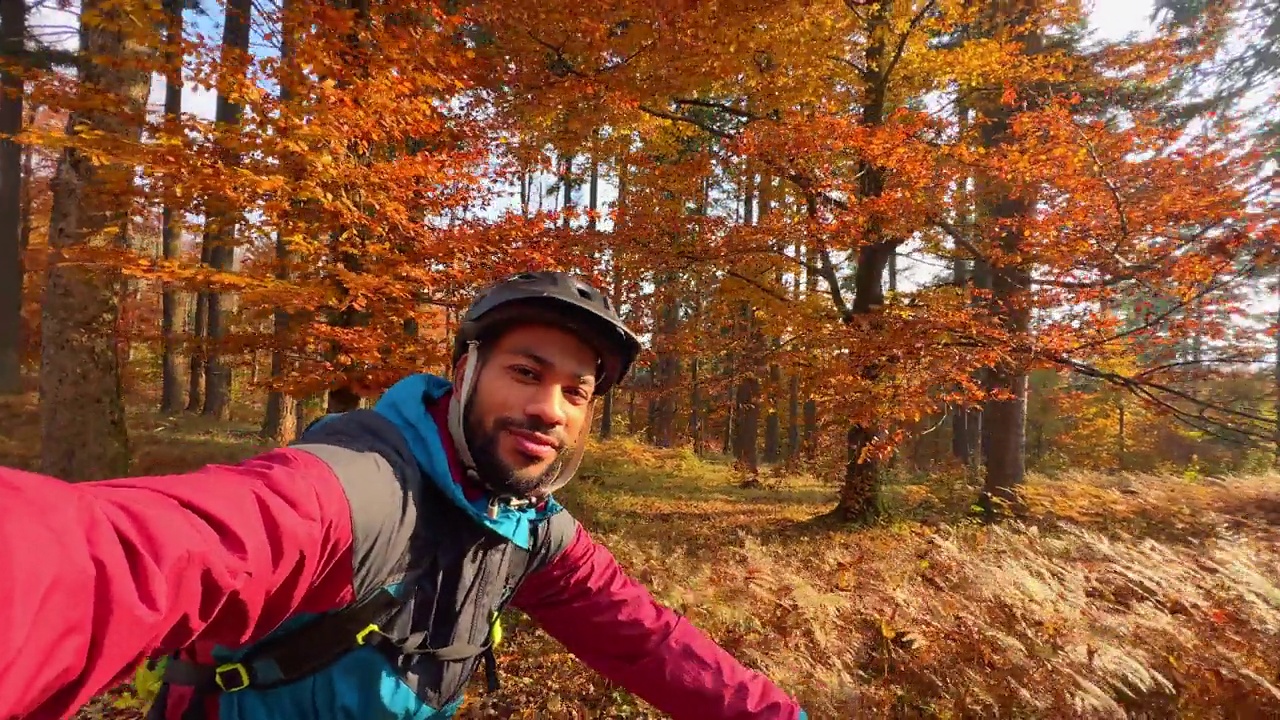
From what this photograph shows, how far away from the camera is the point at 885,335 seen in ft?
24.1

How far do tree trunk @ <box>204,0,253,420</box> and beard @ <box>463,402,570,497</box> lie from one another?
467 centimetres

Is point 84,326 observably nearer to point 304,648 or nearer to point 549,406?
point 304,648

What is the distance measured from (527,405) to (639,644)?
0.91m

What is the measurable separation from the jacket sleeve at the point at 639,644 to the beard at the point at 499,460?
392 mm

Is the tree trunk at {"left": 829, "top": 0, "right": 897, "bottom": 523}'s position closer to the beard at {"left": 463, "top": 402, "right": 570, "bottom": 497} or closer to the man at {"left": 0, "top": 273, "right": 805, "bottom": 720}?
the man at {"left": 0, "top": 273, "right": 805, "bottom": 720}

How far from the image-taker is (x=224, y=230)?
6.39 m

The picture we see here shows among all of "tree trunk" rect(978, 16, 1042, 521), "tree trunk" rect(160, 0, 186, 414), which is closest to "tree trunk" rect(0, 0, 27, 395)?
"tree trunk" rect(160, 0, 186, 414)

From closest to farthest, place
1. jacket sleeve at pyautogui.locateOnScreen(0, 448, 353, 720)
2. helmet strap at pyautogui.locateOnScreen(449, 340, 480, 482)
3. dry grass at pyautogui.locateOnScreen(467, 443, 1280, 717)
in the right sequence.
→ jacket sleeve at pyautogui.locateOnScreen(0, 448, 353, 720) → helmet strap at pyautogui.locateOnScreen(449, 340, 480, 482) → dry grass at pyautogui.locateOnScreen(467, 443, 1280, 717)

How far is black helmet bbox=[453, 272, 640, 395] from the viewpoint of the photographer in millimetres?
1897

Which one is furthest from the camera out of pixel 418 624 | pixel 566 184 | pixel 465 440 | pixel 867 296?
pixel 566 184

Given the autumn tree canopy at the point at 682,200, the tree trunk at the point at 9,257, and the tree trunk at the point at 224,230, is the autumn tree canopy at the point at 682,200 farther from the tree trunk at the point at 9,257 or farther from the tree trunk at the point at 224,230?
the tree trunk at the point at 9,257

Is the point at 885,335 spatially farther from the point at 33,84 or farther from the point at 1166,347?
the point at 33,84

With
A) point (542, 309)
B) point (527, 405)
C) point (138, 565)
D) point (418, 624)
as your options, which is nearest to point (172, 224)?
point (542, 309)

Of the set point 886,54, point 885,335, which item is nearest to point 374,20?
point 885,335
